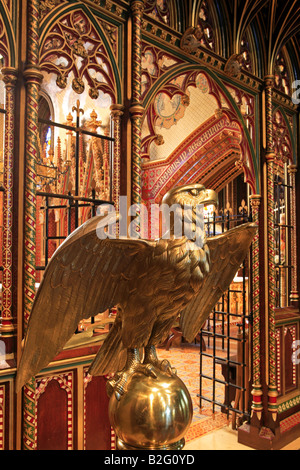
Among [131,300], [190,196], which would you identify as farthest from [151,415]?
[190,196]

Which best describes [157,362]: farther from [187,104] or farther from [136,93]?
[187,104]

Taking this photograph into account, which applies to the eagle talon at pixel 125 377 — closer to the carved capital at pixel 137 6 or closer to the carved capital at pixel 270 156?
the carved capital at pixel 137 6

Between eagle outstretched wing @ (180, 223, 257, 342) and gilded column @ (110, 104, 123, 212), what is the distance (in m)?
0.92

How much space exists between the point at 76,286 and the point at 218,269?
21.2 inches

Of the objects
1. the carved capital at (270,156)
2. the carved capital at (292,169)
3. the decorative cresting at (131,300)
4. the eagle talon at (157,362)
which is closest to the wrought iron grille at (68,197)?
the decorative cresting at (131,300)

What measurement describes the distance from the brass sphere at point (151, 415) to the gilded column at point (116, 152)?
1375mm

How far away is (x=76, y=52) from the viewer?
6.75 ft

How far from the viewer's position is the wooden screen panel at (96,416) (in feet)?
6.73

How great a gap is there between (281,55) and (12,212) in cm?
334

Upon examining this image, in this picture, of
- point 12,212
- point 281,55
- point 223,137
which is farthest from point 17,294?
point 223,137

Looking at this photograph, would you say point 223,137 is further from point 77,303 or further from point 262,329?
point 77,303

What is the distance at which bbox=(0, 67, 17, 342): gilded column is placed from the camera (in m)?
1.76

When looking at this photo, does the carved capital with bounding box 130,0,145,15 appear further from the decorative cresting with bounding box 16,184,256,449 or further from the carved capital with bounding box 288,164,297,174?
the carved capital with bounding box 288,164,297,174

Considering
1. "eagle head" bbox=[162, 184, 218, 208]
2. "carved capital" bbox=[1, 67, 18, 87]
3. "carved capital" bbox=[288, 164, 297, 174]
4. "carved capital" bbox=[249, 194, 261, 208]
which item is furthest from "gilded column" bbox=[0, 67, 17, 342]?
"carved capital" bbox=[288, 164, 297, 174]
